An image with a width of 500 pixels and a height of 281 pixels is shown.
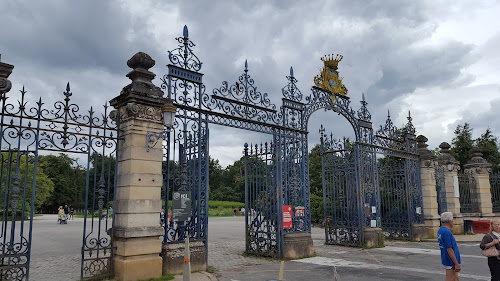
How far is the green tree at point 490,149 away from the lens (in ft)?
Result: 94.7

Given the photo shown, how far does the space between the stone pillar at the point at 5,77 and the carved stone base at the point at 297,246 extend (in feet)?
26.8

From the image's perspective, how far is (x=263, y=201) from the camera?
11.6 m

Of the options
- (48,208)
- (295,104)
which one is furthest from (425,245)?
(48,208)

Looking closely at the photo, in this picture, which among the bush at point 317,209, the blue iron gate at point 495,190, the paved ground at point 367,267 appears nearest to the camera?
the paved ground at point 367,267

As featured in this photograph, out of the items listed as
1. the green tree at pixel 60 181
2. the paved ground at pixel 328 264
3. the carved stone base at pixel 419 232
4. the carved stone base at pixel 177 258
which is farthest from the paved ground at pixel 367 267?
the green tree at pixel 60 181

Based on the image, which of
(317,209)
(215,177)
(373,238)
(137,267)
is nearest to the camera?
(137,267)

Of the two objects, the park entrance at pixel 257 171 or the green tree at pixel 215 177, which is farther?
the green tree at pixel 215 177

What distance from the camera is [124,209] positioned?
7355 mm

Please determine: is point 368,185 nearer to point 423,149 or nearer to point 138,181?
point 423,149

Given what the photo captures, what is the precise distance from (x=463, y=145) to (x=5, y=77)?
108 feet

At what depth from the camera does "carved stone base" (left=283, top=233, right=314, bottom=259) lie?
431 inches

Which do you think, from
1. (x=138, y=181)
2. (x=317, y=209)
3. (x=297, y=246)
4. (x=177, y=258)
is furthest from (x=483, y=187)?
(x=138, y=181)

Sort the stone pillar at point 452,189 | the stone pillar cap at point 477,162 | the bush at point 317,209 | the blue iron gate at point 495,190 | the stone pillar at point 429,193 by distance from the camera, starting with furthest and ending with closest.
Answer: the bush at point 317,209 < the blue iron gate at point 495,190 < the stone pillar cap at point 477,162 < the stone pillar at point 452,189 < the stone pillar at point 429,193

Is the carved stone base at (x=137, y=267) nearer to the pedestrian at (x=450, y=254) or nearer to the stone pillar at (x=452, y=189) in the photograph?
the pedestrian at (x=450, y=254)
